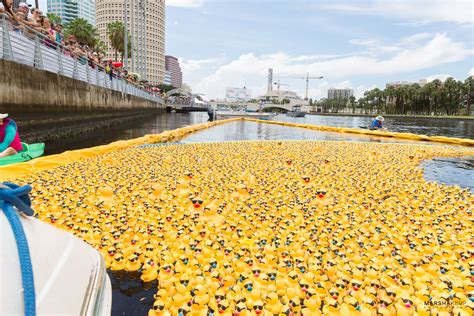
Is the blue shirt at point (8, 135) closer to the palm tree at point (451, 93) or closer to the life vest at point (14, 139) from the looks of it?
the life vest at point (14, 139)

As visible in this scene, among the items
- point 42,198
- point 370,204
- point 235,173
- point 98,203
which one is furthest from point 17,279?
point 235,173

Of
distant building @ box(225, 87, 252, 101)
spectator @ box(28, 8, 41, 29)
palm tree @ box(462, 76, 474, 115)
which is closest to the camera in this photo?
spectator @ box(28, 8, 41, 29)

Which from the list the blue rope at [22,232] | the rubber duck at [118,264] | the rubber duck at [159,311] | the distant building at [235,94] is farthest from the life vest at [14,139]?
the distant building at [235,94]

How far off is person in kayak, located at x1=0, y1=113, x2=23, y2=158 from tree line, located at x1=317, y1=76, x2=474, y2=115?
10355cm

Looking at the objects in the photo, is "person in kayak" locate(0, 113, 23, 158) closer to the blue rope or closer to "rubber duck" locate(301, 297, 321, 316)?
the blue rope

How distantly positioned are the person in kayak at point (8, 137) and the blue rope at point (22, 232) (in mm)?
6277

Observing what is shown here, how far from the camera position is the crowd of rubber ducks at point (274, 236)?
112 inches

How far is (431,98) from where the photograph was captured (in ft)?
291

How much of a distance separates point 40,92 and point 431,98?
104 metres

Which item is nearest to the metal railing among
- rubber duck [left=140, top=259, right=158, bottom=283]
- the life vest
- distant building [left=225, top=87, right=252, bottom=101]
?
the life vest

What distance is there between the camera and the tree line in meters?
85.7

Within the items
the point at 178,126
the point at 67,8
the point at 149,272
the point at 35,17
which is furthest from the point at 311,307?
the point at 67,8

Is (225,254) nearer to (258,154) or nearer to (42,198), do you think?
(42,198)

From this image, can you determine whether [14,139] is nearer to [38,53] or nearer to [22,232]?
[38,53]
